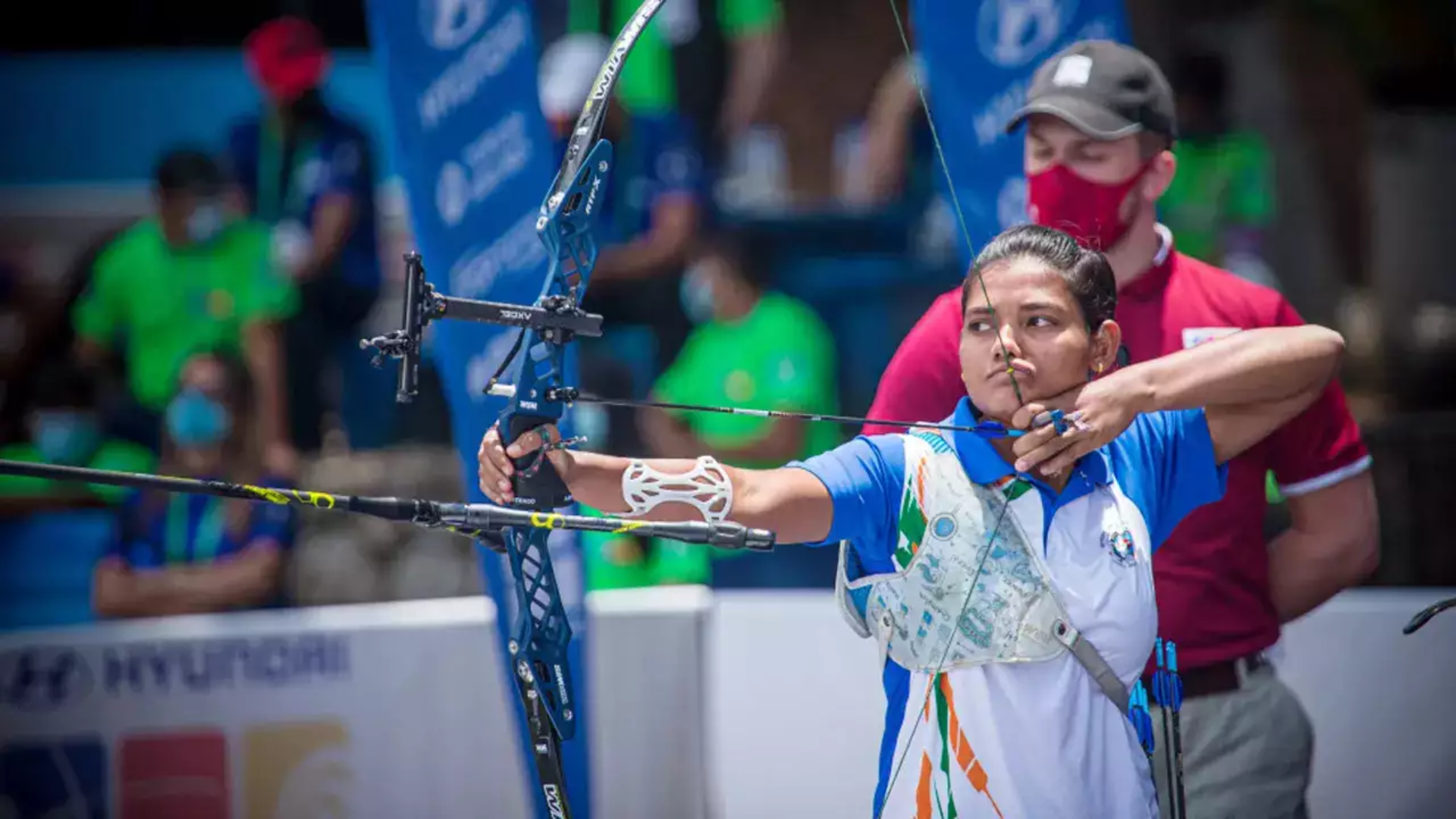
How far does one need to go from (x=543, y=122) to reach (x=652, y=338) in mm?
2093

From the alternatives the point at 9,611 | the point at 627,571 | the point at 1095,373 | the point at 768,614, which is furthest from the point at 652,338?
the point at 1095,373

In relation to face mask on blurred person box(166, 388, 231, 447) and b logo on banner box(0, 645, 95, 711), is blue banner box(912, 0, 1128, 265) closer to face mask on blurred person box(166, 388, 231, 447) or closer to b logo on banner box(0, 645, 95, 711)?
b logo on banner box(0, 645, 95, 711)

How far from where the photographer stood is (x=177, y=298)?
633cm

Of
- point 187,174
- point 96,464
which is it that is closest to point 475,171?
point 187,174

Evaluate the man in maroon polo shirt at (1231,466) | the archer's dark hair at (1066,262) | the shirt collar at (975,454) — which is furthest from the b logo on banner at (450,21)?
the shirt collar at (975,454)

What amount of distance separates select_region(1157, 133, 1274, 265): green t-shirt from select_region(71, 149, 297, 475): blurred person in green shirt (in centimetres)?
357

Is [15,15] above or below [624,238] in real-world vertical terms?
above

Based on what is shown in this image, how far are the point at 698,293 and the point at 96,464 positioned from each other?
2424mm

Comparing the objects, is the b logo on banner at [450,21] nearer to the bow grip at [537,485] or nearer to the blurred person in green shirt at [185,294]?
the blurred person in green shirt at [185,294]

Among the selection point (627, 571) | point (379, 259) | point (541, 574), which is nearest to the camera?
point (541, 574)

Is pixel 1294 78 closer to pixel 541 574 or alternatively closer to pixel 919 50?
pixel 919 50

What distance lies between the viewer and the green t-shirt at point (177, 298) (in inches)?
246

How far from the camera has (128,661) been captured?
472 cm

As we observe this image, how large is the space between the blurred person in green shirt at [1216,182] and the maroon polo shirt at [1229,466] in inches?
152
